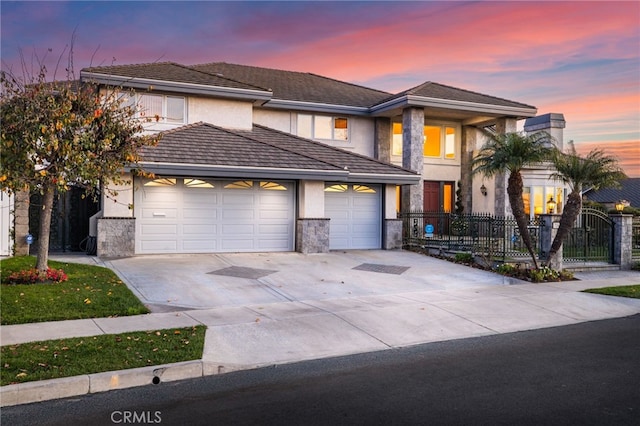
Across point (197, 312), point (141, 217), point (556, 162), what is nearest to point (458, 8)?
point (556, 162)

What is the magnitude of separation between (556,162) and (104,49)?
46.4 ft

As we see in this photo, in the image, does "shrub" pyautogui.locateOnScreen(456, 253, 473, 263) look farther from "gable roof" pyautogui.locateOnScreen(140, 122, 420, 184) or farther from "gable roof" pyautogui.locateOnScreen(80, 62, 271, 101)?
"gable roof" pyautogui.locateOnScreen(80, 62, 271, 101)

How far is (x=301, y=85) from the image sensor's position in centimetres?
2678

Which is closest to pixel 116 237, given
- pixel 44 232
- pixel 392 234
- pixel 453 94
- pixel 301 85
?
pixel 44 232

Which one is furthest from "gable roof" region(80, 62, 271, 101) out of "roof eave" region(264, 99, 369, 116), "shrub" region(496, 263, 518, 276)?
"shrub" region(496, 263, 518, 276)

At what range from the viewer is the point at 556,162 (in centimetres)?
1653

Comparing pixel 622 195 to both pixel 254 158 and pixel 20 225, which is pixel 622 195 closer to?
pixel 254 158

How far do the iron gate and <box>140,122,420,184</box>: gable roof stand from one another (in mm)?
6133

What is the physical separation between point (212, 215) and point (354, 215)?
224 inches

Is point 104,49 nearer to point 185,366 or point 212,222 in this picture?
point 212,222

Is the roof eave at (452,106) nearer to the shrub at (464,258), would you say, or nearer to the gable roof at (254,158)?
the gable roof at (254,158)

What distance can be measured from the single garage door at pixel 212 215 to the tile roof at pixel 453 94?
8.75 metres

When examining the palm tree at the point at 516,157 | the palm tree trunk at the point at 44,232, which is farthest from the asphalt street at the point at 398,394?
the palm tree at the point at 516,157

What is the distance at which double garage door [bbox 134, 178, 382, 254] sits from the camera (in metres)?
17.3
